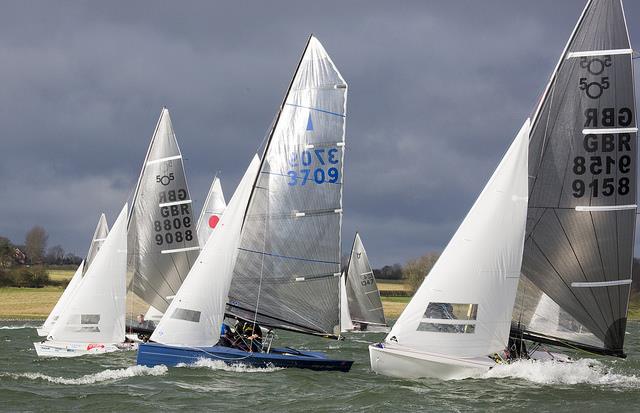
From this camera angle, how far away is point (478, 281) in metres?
22.7

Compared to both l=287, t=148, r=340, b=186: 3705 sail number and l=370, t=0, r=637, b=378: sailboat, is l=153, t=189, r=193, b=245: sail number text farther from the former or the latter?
l=370, t=0, r=637, b=378: sailboat

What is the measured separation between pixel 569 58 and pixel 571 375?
8399 mm

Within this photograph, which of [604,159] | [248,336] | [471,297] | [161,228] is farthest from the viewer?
[161,228]

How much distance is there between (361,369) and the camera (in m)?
27.7

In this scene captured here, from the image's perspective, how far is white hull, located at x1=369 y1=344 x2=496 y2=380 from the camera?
21984 mm

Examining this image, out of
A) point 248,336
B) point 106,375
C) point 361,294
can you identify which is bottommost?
point 106,375

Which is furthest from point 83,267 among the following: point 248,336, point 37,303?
point 37,303

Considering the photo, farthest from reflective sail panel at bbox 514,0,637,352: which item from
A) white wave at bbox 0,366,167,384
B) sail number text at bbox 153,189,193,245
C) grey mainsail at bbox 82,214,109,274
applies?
grey mainsail at bbox 82,214,109,274

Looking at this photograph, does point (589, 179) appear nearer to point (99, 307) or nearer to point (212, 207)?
point (99, 307)

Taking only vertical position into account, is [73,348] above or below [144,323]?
below

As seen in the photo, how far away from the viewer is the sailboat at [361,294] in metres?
59.9

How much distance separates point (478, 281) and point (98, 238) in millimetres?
30399

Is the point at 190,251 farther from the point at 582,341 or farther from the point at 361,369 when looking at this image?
the point at 582,341

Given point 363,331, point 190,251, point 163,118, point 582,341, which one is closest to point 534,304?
point 582,341
